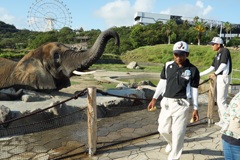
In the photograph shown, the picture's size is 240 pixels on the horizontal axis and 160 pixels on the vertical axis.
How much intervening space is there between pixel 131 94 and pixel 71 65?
6.24ft

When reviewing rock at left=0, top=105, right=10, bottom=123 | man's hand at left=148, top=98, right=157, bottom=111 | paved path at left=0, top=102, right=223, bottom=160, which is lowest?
paved path at left=0, top=102, right=223, bottom=160

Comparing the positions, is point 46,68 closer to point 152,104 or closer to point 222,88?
point 152,104

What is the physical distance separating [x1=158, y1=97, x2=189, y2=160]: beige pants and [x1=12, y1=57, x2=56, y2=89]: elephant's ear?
4.07 m

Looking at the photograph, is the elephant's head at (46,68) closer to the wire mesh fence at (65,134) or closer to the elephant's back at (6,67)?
the elephant's back at (6,67)

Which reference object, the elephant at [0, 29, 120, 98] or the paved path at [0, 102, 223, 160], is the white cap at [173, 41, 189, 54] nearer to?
the paved path at [0, 102, 223, 160]

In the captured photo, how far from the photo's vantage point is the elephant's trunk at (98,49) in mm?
6473

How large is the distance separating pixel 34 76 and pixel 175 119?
4430 millimetres

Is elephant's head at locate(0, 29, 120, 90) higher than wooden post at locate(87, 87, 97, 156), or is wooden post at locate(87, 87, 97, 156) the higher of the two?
elephant's head at locate(0, 29, 120, 90)

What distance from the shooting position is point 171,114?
140 inches

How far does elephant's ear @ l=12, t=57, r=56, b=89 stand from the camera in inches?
271

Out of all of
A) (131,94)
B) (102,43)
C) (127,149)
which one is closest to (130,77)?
(131,94)

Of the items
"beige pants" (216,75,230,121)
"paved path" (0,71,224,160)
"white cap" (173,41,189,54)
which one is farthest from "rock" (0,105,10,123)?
"beige pants" (216,75,230,121)

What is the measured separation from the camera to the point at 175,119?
3.52 m

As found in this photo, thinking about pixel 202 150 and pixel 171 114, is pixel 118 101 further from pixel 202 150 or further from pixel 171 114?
pixel 171 114
